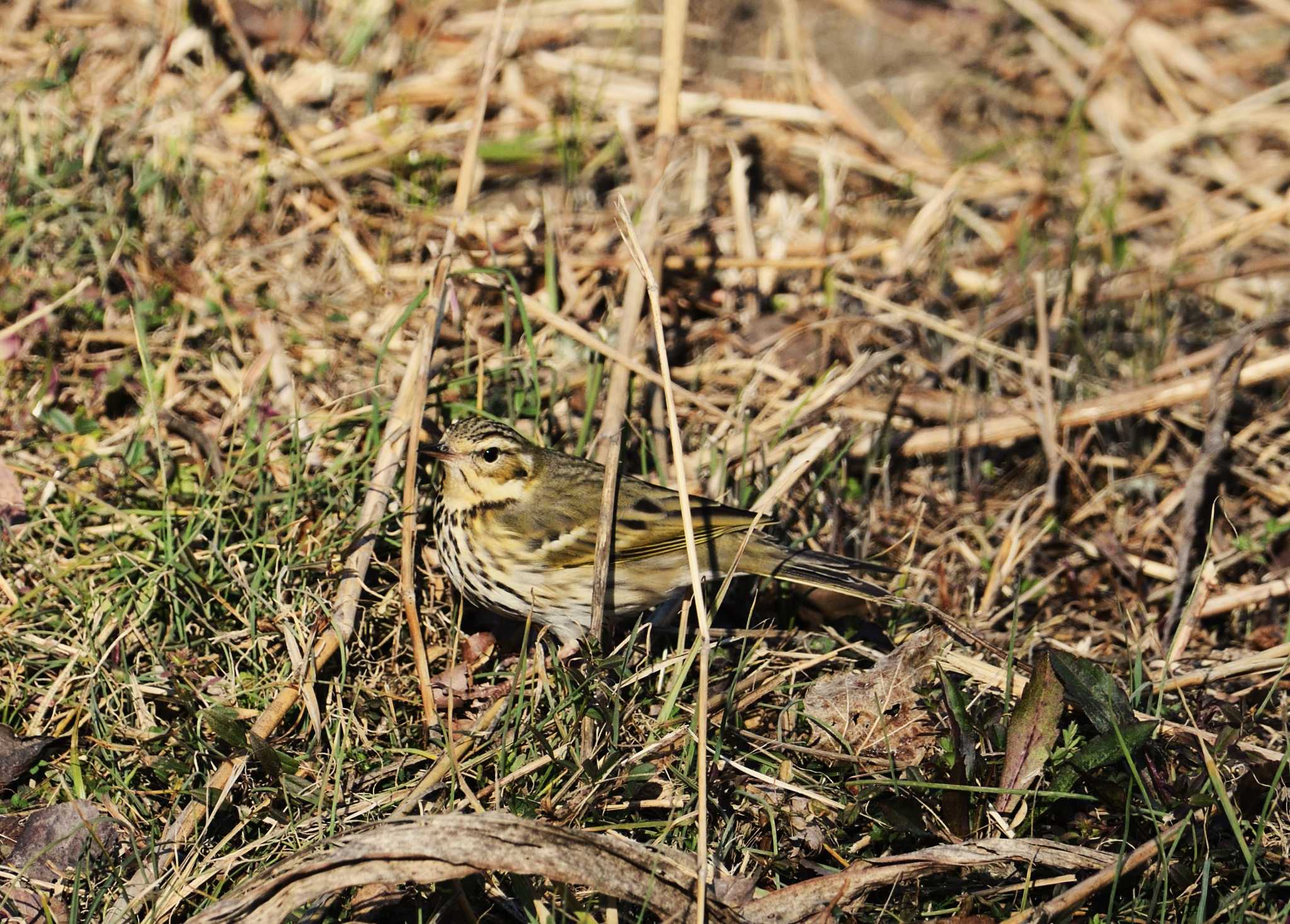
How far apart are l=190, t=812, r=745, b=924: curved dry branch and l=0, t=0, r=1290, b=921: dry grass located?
149mm

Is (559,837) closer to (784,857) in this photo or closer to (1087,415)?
(784,857)

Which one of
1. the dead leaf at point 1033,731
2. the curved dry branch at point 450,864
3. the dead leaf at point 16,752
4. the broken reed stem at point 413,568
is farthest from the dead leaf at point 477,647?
the dead leaf at point 1033,731

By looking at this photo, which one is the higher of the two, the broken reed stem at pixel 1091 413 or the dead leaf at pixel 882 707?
the broken reed stem at pixel 1091 413

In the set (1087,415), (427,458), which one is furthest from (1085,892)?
(427,458)

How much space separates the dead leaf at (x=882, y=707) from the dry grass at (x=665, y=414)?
0.03 meters

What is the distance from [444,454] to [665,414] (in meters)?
1.06

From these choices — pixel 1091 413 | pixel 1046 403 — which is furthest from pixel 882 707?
pixel 1091 413

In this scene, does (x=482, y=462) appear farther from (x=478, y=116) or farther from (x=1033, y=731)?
(x=1033, y=731)

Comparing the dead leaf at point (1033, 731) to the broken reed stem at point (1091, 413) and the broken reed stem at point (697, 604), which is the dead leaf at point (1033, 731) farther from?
the broken reed stem at point (1091, 413)

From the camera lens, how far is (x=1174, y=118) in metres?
7.69

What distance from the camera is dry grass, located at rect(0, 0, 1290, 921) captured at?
379 centimetres

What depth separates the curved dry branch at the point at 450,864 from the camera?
3258mm

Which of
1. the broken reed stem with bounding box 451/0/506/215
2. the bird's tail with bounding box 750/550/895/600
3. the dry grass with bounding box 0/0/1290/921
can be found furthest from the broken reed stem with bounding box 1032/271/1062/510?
the broken reed stem with bounding box 451/0/506/215

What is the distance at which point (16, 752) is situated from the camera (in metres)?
3.87
